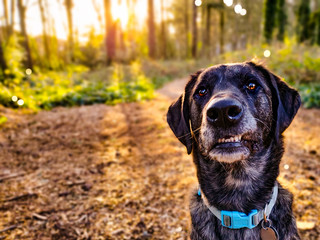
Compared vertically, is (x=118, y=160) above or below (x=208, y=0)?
below

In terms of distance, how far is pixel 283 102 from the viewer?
2723mm

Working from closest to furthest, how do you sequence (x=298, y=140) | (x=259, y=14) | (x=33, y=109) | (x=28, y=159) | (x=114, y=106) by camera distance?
(x=28, y=159), (x=298, y=140), (x=33, y=109), (x=114, y=106), (x=259, y=14)

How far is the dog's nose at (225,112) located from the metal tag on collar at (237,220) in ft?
2.91

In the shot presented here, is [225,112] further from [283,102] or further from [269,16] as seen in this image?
[269,16]

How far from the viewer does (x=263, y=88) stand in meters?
2.85

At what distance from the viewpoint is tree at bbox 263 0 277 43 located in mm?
28953

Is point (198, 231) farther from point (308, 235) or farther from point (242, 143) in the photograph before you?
point (308, 235)

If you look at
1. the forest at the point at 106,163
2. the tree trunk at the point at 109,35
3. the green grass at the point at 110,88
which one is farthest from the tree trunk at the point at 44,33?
the forest at the point at 106,163

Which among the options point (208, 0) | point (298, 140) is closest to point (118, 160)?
Result: point (298, 140)

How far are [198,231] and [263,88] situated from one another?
175 centimetres

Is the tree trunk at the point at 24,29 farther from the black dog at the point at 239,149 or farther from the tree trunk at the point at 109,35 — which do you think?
the black dog at the point at 239,149

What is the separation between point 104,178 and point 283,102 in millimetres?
3540

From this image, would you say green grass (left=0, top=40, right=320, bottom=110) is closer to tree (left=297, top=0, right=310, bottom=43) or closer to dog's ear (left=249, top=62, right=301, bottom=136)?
dog's ear (left=249, top=62, right=301, bottom=136)

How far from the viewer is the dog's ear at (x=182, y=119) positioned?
2.96 meters
